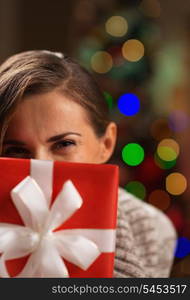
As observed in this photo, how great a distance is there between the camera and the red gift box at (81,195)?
0.72 meters

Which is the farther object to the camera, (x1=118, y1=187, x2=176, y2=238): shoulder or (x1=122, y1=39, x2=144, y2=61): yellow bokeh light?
(x1=122, y1=39, x2=144, y2=61): yellow bokeh light

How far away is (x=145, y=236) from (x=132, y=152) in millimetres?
1583

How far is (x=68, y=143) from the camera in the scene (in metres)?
0.89

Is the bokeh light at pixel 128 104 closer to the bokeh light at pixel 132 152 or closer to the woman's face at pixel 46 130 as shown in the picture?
the bokeh light at pixel 132 152

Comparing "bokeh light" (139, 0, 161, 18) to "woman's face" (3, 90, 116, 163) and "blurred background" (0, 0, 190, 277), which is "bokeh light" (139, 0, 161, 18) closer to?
"blurred background" (0, 0, 190, 277)

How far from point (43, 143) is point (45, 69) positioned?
0.14 meters

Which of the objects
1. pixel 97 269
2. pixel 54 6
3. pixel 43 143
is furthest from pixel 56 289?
pixel 54 6

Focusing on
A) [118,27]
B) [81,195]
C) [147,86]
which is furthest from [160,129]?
[81,195]

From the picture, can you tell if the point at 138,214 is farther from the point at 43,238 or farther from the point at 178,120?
the point at 178,120

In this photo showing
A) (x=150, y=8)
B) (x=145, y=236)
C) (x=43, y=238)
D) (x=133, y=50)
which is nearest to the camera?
(x=43, y=238)

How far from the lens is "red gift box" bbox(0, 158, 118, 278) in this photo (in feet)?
2.35

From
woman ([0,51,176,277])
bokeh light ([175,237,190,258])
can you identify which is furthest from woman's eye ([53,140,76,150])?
bokeh light ([175,237,190,258])

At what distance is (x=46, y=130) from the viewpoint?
85 cm

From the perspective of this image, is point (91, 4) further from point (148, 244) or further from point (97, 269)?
point (97, 269)
